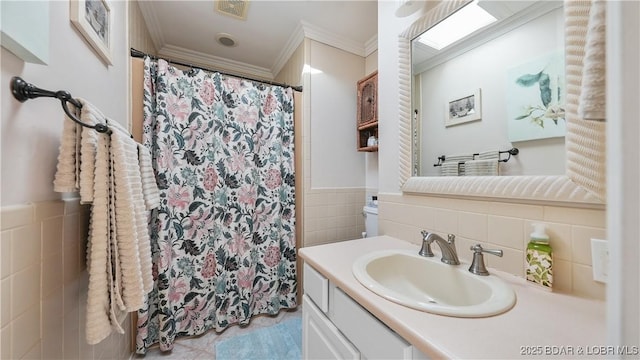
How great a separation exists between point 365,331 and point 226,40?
2.19m

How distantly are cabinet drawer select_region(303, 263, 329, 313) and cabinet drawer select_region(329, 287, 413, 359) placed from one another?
34 mm

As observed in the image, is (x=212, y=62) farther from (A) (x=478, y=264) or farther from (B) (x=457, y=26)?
(A) (x=478, y=264)

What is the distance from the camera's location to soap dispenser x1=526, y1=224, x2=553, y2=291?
2.01 ft

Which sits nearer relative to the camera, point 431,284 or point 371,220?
point 431,284

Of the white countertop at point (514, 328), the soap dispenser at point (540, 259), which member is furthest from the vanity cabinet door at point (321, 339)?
the soap dispenser at point (540, 259)

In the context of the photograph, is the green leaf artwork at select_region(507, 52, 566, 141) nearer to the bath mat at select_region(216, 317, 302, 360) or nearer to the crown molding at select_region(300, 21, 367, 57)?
the crown molding at select_region(300, 21, 367, 57)

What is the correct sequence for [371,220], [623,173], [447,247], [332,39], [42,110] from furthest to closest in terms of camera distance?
[332,39] < [371,220] < [447,247] < [42,110] < [623,173]

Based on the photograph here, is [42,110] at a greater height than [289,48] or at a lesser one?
lesser

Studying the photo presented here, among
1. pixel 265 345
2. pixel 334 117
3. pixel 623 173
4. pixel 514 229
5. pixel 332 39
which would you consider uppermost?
pixel 332 39

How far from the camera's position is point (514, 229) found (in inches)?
27.5

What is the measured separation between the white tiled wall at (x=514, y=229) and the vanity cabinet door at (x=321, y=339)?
51 cm

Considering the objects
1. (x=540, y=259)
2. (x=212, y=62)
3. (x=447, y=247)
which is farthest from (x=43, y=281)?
(x=212, y=62)

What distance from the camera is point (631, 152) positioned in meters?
0.19

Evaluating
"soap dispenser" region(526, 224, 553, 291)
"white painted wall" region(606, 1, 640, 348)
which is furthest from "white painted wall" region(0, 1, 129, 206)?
"soap dispenser" region(526, 224, 553, 291)
